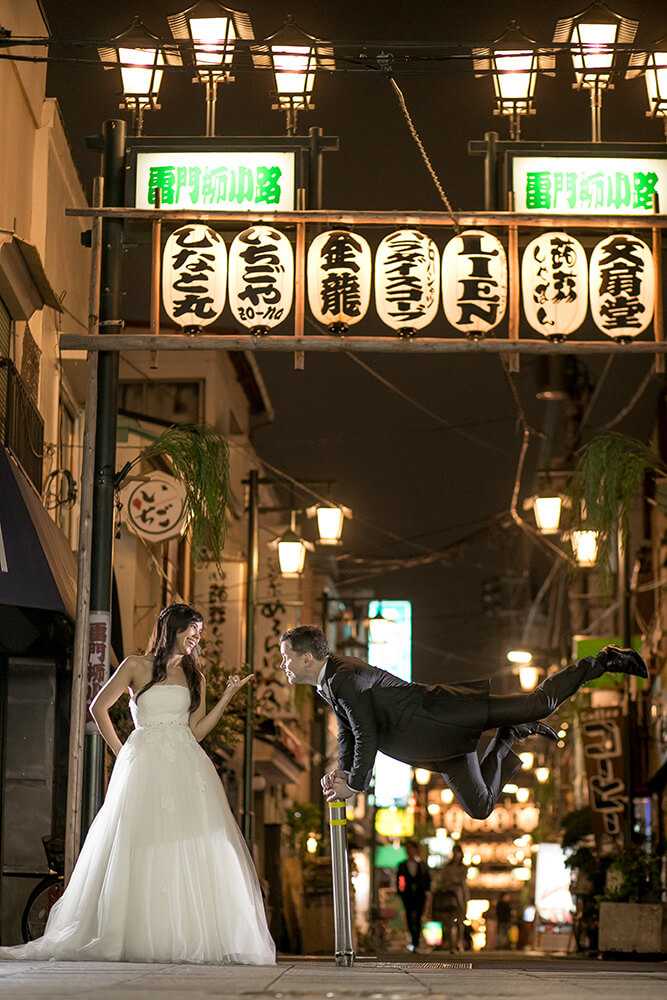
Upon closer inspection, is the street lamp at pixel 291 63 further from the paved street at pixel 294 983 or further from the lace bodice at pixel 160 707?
the paved street at pixel 294 983

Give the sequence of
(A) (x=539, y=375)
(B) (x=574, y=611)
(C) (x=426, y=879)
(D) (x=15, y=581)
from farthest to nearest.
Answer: (B) (x=574, y=611) → (A) (x=539, y=375) → (C) (x=426, y=879) → (D) (x=15, y=581)

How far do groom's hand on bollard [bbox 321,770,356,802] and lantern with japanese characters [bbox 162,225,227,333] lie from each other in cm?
636

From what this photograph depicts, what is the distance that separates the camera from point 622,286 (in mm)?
13812

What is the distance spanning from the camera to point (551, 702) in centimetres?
864

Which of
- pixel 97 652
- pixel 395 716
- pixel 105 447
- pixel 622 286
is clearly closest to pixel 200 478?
pixel 105 447

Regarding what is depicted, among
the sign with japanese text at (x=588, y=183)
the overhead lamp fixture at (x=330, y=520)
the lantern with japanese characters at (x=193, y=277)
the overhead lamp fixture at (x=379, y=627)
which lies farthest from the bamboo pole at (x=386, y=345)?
the overhead lamp fixture at (x=379, y=627)

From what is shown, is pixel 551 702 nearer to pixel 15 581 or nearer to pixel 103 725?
pixel 103 725

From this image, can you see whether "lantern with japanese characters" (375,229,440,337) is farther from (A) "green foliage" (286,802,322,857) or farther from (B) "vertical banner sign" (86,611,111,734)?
(A) "green foliage" (286,802,322,857)

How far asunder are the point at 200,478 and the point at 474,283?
3.51 meters

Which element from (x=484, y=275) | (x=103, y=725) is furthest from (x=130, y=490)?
(x=103, y=725)

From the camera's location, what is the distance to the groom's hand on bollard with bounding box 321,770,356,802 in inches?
330

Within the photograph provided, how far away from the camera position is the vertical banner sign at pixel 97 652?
1239 centimetres

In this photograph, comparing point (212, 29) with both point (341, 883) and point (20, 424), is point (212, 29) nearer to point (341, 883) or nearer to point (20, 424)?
point (20, 424)

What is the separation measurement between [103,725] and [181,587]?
19.8 m
